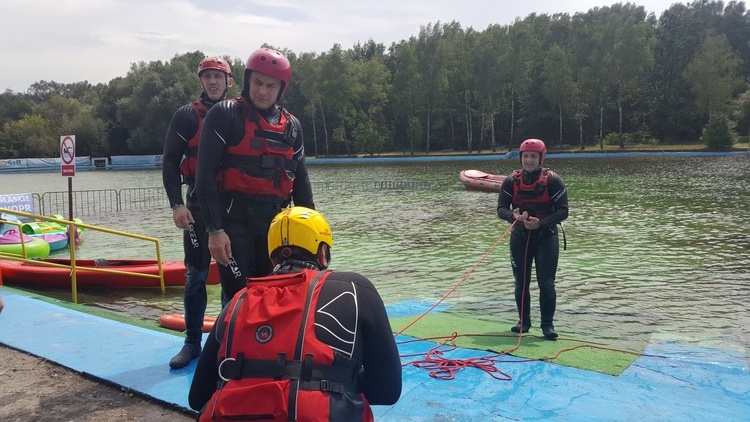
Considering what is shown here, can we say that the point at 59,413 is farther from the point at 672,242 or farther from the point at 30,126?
the point at 30,126

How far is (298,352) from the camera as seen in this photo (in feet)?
6.47

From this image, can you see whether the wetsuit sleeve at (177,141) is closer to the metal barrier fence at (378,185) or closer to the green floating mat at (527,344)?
the green floating mat at (527,344)

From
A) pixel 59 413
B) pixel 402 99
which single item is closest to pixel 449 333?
pixel 59 413

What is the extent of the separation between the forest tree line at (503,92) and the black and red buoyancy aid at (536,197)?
55935 millimetres

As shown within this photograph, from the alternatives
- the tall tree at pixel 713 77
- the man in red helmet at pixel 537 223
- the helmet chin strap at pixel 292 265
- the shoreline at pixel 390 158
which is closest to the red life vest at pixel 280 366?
the helmet chin strap at pixel 292 265

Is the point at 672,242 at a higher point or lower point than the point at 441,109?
lower

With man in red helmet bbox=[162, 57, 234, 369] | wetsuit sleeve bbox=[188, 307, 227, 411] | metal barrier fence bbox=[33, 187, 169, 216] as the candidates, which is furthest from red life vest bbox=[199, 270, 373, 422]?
metal barrier fence bbox=[33, 187, 169, 216]

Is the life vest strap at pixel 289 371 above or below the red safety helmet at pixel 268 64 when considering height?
below

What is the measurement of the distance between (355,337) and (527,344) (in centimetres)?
395

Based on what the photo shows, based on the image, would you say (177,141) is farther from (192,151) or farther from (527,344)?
(527,344)

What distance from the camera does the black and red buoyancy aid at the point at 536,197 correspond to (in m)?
6.11

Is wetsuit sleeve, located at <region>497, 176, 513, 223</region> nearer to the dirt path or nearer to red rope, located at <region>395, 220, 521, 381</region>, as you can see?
red rope, located at <region>395, 220, 521, 381</region>

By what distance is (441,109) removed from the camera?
73.2 metres

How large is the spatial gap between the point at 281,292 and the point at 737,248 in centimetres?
1297
